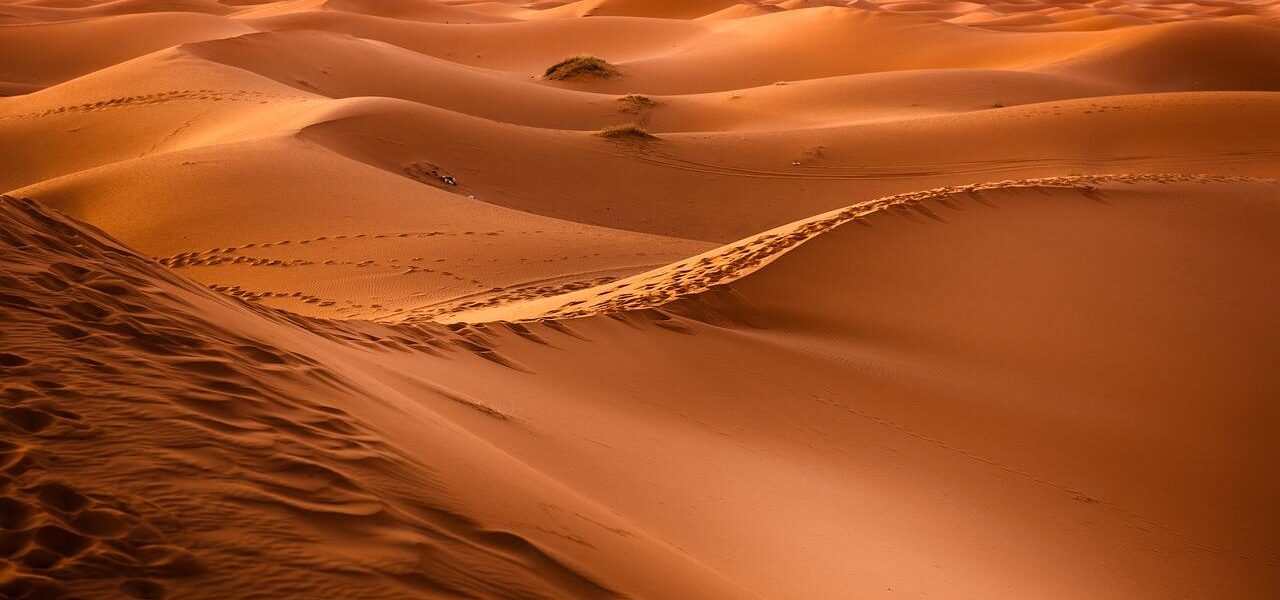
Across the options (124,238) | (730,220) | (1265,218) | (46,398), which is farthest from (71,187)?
(1265,218)

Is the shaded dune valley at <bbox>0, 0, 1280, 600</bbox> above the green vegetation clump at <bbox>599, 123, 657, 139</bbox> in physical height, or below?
below

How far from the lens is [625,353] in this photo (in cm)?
596

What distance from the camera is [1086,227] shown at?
9266 mm

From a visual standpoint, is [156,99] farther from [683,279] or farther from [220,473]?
[220,473]

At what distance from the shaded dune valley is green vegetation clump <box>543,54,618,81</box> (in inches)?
379

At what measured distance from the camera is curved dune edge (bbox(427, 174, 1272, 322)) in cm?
701

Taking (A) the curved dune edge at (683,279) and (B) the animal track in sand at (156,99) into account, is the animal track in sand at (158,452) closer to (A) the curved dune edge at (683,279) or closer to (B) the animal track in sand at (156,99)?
(A) the curved dune edge at (683,279)

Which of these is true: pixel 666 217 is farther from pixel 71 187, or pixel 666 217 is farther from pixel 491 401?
pixel 491 401

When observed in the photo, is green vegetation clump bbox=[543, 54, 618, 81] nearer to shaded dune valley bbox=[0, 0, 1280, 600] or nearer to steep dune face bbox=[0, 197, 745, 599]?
shaded dune valley bbox=[0, 0, 1280, 600]

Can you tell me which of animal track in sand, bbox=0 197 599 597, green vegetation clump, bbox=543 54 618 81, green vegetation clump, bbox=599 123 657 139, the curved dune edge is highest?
green vegetation clump, bbox=543 54 618 81

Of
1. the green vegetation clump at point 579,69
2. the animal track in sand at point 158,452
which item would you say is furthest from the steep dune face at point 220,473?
the green vegetation clump at point 579,69

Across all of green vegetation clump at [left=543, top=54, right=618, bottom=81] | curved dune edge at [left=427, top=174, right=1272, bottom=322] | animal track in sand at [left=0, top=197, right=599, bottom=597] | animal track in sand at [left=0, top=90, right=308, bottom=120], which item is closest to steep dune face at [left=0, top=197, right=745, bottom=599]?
animal track in sand at [left=0, top=197, right=599, bottom=597]

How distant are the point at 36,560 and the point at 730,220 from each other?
494 inches

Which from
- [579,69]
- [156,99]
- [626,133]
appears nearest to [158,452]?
[626,133]
